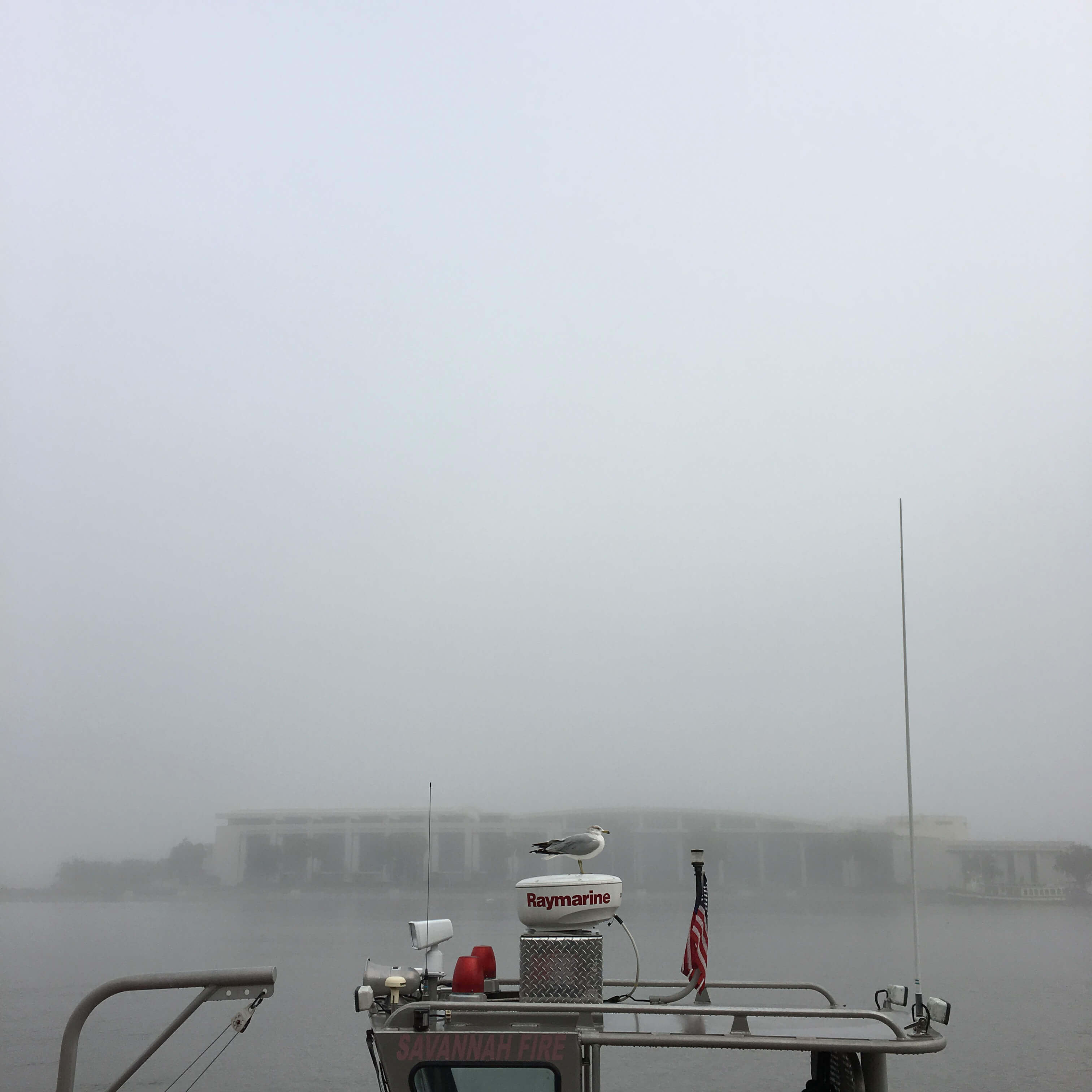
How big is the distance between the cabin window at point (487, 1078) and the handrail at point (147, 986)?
785 millimetres

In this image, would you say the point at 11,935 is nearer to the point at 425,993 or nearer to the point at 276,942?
the point at 276,942

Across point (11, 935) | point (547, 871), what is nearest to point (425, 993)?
point (547, 871)

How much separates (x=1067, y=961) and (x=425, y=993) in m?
72.3

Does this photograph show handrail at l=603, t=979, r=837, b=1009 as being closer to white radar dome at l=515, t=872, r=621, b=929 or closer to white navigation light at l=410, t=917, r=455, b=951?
white radar dome at l=515, t=872, r=621, b=929

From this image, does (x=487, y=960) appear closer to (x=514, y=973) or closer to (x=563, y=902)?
(x=563, y=902)

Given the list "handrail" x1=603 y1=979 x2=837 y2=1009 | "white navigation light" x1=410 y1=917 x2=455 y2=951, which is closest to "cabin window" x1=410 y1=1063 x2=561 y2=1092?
"handrail" x1=603 y1=979 x2=837 y2=1009

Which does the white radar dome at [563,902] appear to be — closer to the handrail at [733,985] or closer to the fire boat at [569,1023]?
the fire boat at [569,1023]

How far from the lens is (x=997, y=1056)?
36.6m

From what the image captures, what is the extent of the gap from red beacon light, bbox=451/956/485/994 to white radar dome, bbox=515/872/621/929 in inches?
15.5

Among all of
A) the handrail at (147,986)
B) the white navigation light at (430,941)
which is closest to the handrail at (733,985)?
the white navigation light at (430,941)

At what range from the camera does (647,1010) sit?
14.7 ft

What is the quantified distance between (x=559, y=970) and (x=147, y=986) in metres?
1.86

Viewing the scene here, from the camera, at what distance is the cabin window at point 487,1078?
14.8 feet

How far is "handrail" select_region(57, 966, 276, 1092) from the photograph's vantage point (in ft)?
15.4
